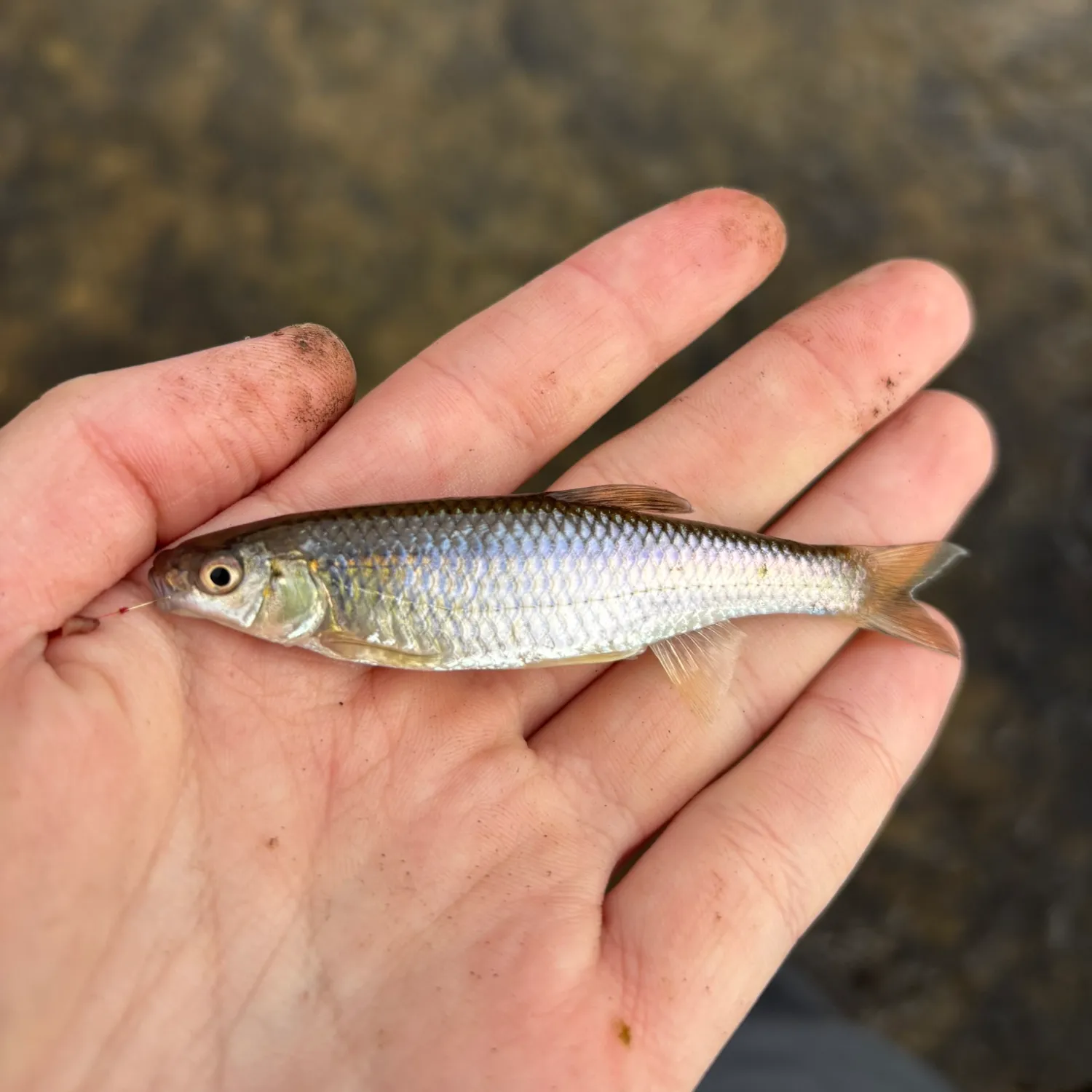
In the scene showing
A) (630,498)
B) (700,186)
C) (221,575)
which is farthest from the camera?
(700,186)

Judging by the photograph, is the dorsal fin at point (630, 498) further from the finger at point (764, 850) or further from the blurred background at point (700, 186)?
the blurred background at point (700, 186)

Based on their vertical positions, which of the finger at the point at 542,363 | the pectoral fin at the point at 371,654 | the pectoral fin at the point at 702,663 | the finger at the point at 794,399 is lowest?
the pectoral fin at the point at 702,663

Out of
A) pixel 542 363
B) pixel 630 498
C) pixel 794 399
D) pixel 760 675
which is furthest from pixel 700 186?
pixel 760 675

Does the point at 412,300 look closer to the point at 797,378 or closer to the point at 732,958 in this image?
the point at 797,378

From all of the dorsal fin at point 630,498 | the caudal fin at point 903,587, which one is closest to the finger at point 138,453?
the dorsal fin at point 630,498

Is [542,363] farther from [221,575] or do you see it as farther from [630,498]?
[221,575]

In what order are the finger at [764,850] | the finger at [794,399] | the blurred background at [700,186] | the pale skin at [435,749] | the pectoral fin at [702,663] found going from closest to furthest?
1. the pale skin at [435,749]
2. the finger at [764,850]
3. the pectoral fin at [702,663]
4. the finger at [794,399]
5. the blurred background at [700,186]
